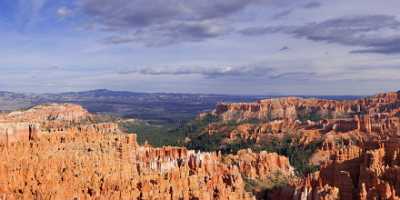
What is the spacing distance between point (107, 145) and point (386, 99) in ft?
408

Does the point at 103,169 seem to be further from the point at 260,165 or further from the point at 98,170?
the point at 260,165

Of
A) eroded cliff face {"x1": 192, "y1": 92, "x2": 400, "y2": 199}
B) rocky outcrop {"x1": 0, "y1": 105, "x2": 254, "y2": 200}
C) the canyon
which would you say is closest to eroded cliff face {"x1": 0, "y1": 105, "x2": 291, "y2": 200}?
rocky outcrop {"x1": 0, "y1": 105, "x2": 254, "y2": 200}

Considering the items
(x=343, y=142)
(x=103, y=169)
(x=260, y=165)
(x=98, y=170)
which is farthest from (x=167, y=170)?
(x=343, y=142)

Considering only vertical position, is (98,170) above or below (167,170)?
above

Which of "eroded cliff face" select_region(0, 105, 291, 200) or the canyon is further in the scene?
"eroded cliff face" select_region(0, 105, 291, 200)

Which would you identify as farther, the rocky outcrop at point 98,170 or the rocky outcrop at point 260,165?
the rocky outcrop at point 260,165

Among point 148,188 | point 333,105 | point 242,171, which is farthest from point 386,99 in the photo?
point 148,188

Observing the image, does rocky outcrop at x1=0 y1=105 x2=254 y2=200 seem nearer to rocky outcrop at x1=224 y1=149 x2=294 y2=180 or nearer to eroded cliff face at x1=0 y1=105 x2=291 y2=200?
eroded cliff face at x1=0 y1=105 x2=291 y2=200

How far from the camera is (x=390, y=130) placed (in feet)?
397

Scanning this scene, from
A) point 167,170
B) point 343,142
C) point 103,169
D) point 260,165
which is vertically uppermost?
point 103,169

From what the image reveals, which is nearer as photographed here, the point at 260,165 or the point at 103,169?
the point at 103,169

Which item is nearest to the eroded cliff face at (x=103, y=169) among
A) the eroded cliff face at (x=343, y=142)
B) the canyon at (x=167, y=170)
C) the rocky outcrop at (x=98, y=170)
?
the rocky outcrop at (x=98, y=170)

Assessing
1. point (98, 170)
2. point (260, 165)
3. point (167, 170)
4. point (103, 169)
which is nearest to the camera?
point (98, 170)

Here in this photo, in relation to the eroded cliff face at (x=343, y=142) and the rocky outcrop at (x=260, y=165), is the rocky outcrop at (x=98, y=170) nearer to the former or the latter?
the rocky outcrop at (x=260, y=165)
